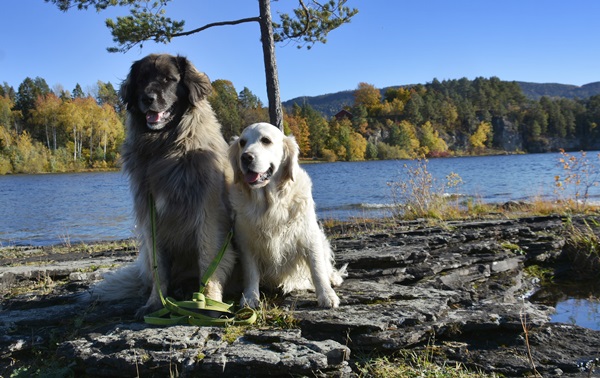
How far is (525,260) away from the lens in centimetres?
612

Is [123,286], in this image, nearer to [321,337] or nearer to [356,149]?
[321,337]

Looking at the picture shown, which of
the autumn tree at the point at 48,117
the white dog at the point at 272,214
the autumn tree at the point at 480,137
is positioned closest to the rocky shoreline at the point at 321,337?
the white dog at the point at 272,214

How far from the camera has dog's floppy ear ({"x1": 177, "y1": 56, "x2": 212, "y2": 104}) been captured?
13.4 feet

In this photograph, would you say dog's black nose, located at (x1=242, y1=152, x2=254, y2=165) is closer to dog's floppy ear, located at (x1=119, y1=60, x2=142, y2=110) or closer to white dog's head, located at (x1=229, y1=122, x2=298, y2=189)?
Answer: white dog's head, located at (x1=229, y1=122, x2=298, y2=189)

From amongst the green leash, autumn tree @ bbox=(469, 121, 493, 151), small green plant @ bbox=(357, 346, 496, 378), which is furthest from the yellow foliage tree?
small green plant @ bbox=(357, 346, 496, 378)

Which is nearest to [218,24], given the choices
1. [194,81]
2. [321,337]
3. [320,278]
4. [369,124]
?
[194,81]

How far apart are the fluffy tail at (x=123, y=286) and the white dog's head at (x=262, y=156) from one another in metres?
1.56

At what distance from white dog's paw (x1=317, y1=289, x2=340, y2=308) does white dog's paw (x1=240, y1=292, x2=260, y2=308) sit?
1.69 ft

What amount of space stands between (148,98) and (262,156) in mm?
1097

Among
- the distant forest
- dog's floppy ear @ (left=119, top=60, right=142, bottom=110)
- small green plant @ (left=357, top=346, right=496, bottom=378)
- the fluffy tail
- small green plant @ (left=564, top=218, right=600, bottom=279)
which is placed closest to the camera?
small green plant @ (left=357, top=346, right=496, bottom=378)

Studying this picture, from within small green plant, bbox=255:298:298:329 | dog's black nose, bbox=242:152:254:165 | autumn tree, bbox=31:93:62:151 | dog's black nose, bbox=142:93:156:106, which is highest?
autumn tree, bbox=31:93:62:151

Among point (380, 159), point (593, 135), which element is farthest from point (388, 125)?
point (593, 135)

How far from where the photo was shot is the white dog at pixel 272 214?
376cm

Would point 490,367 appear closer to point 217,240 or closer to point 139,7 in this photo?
point 217,240
